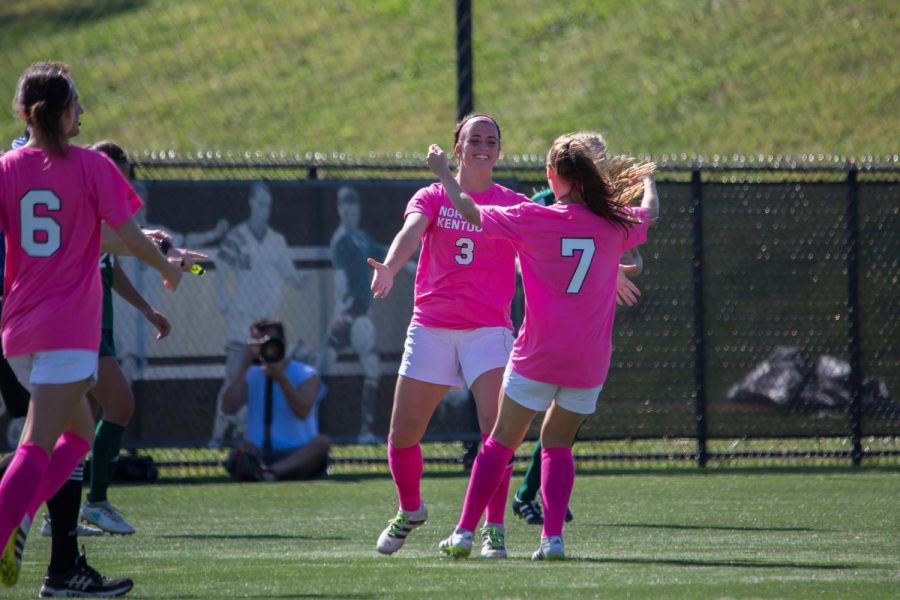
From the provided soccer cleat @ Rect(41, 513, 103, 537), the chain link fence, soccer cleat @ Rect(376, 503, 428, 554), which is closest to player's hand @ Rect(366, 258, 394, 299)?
soccer cleat @ Rect(376, 503, 428, 554)

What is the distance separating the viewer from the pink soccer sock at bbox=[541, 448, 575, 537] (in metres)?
5.84

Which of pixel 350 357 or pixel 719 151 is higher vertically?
pixel 719 151

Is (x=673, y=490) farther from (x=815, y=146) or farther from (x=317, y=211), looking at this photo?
(x=815, y=146)

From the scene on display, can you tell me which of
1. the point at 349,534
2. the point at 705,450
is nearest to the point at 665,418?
the point at 705,450

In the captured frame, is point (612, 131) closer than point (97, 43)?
Yes

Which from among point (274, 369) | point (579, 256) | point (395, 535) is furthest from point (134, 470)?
point (579, 256)

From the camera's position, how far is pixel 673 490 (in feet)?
30.8

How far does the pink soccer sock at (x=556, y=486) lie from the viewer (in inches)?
230

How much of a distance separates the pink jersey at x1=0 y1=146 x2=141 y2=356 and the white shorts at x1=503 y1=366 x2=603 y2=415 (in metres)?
1.82

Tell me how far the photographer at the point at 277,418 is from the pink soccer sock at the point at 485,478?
4.46 m

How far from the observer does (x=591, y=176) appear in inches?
227

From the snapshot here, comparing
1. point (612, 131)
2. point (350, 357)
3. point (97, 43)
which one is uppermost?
point (97, 43)

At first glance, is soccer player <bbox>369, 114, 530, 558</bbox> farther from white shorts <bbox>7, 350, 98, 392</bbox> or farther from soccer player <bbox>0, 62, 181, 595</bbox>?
white shorts <bbox>7, 350, 98, 392</bbox>

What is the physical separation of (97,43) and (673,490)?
17385 millimetres
